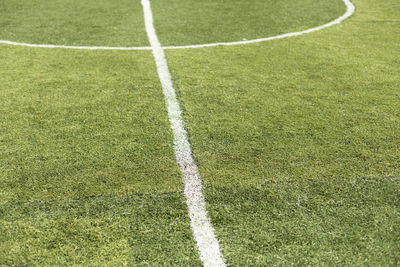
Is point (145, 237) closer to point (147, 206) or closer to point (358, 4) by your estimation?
point (147, 206)

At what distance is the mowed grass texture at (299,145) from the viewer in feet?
8.51

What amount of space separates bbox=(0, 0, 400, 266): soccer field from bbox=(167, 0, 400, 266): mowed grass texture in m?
0.01

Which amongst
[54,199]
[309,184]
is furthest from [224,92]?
[54,199]

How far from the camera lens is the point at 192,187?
3.06 m

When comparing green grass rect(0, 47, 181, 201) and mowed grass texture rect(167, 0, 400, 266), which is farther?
green grass rect(0, 47, 181, 201)

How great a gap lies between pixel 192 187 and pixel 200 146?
568 mm

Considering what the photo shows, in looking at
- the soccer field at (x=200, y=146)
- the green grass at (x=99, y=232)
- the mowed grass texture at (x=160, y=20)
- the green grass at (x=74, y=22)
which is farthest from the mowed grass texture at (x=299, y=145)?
the green grass at (x=74, y=22)

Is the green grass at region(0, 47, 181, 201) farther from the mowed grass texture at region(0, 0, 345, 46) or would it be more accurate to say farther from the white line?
the mowed grass texture at region(0, 0, 345, 46)

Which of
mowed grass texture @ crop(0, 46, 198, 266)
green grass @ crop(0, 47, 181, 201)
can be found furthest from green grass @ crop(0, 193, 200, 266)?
green grass @ crop(0, 47, 181, 201)

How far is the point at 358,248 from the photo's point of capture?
2.51 meters

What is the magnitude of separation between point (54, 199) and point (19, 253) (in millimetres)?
520

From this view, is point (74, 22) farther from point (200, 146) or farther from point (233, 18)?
point (200, 146)

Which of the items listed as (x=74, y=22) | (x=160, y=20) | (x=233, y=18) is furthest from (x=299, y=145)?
(x=74, y=22)

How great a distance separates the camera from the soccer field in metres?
2.59
